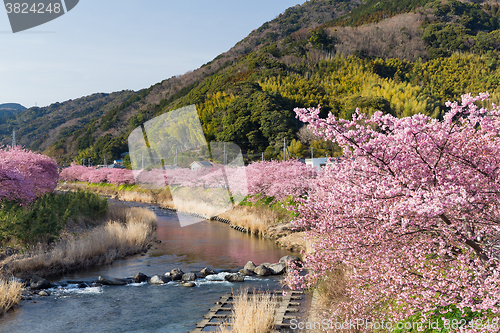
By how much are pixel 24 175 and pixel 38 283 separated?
8.35m

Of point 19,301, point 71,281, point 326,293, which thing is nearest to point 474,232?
point 326,293

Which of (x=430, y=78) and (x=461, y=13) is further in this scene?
(x=461, y=13)

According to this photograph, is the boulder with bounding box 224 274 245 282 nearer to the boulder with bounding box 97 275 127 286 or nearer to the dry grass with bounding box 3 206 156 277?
the boulder with bounding box 97 275 127 286

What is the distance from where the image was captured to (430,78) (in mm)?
→ 90688

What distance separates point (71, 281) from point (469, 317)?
40.8 feet

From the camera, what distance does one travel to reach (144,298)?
11453mm

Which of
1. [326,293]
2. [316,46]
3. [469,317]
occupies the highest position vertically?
[316,46]

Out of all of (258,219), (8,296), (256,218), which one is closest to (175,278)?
(8,296)

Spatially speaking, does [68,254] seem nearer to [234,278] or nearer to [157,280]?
[157,280]

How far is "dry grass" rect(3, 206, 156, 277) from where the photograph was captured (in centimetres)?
1340

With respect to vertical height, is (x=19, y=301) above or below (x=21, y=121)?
below

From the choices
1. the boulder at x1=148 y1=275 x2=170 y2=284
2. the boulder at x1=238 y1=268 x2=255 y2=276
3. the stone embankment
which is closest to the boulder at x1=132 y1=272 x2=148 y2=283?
the stone embankment

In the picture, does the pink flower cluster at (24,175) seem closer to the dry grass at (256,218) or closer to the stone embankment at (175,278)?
the stone embankment at (175,278)

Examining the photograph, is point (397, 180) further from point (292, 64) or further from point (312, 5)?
point (312, 5)
